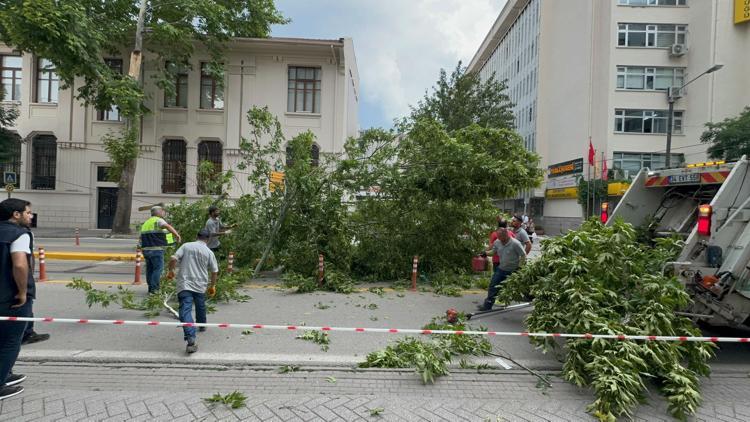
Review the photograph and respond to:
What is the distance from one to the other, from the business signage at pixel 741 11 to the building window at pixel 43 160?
42.7m

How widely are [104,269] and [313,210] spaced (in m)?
6.21

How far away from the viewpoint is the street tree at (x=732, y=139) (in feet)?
74.9

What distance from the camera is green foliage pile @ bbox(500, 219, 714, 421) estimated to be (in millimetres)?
3809

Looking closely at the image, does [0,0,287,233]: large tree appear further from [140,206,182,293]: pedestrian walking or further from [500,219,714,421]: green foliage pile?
[500,219,714,421]: green foliage pile

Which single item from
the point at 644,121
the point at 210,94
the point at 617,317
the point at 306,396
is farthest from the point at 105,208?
the point at 644,121

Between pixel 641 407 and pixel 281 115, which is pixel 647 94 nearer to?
pixel 281 115

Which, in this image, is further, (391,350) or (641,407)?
(391,350)

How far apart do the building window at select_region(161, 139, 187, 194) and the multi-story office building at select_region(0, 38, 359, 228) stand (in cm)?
6

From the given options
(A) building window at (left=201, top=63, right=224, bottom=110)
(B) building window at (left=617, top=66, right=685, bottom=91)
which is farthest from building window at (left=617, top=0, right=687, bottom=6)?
(A) building window at (left=201, top=63, right=224, bottom=110)

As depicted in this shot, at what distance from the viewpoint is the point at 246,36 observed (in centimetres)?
2452

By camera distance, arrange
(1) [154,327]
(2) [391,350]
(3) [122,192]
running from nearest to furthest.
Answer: (2) [391,350]
(1) [154,327]
(3) [122,192]

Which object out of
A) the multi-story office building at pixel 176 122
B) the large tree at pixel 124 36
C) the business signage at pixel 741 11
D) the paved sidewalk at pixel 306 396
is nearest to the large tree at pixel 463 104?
the multi-story office building at pixel 176 122

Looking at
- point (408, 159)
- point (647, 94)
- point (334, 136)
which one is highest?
point (647, 94)

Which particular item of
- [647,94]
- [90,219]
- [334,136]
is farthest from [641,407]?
[647,94]
